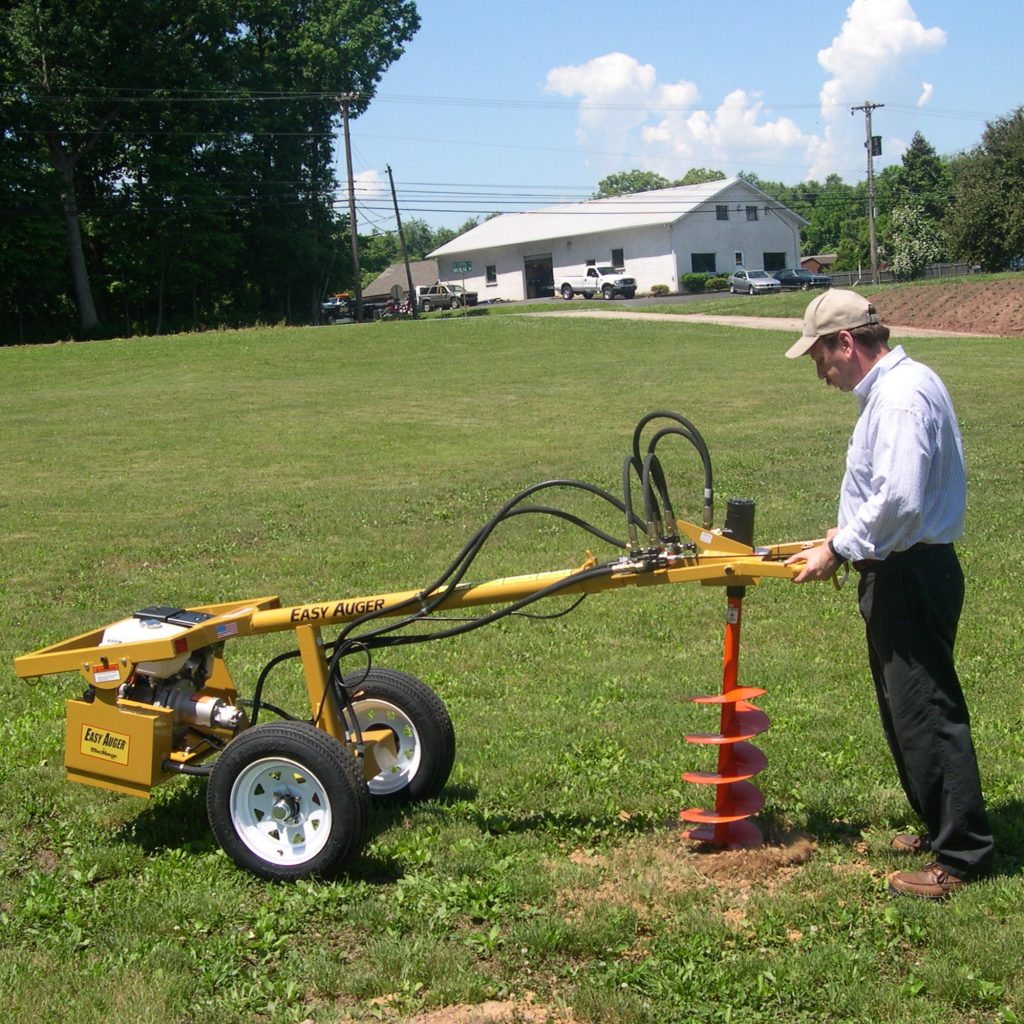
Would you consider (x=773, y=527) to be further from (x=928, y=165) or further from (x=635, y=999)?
(x=928, y=165)

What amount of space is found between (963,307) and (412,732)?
3916cm

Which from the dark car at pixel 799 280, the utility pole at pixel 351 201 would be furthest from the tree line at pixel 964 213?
the utility pole at pixel 351 201

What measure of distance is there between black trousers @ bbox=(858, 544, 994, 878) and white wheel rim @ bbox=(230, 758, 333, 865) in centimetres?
231

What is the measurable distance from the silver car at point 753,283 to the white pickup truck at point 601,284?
530cm

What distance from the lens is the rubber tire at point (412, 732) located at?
5.61m

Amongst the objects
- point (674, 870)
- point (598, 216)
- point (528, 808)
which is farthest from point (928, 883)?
point (598, 216)

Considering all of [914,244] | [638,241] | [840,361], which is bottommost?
Result: [840,361]

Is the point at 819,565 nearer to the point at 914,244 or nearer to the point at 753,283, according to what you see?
the point at 753,283

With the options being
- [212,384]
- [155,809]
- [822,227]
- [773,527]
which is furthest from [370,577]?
[822,227]

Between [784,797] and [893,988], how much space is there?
166cm

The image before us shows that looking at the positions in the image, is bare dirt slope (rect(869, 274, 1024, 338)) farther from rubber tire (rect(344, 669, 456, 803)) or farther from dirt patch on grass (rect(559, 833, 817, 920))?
Result: dirt patch on grass (rect(559, 833, 817, 920))

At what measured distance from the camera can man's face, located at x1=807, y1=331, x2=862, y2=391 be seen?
4441 mm

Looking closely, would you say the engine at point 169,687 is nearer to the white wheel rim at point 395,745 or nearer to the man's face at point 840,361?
the white wheel rim at point 395,745

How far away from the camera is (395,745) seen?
5684 mm
